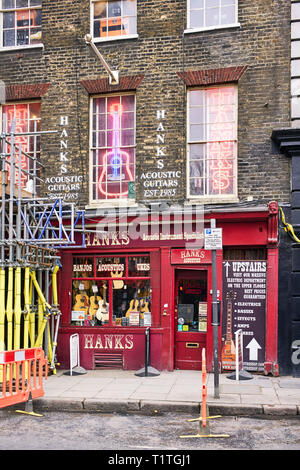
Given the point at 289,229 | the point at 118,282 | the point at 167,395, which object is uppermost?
the point at 289,229

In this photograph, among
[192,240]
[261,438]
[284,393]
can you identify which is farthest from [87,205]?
[261,438]

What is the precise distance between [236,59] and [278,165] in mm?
2686

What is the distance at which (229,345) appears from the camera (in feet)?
38.7

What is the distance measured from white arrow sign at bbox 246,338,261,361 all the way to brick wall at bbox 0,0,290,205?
3246 millimetres

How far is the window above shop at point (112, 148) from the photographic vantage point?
12.8 meters

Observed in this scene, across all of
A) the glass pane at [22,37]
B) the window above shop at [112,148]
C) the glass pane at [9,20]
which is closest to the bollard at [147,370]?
the window above shop at [112,148]

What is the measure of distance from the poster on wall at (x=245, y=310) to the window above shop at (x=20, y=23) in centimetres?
762

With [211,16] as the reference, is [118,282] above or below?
below

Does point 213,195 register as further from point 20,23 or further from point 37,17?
point 20,23

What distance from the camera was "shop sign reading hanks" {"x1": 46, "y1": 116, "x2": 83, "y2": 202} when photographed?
12844mm

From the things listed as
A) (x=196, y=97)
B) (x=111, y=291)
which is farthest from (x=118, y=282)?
(x=196, y=97)

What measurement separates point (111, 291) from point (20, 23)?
7.30 m

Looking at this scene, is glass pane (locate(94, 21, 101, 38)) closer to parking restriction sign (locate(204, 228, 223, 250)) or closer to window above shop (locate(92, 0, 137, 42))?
window above shop (locate(92, 0, 137, 42))

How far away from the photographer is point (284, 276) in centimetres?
1153
